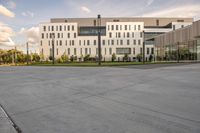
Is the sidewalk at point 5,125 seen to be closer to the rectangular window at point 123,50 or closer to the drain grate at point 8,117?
the drain grate at point 8,117

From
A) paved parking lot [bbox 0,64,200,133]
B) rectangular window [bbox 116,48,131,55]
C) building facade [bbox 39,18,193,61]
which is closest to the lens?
paved parking lot [bbox 0,64,200,133]

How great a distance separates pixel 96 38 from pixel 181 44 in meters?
59.7

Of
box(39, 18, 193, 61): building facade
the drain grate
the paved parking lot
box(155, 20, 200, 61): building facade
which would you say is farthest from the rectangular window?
the drain grate

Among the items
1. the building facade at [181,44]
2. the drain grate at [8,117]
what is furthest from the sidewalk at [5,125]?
the building facade at [181,44]

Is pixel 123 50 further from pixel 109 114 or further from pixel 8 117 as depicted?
pixel 8 117

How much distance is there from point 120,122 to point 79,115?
1148 mm

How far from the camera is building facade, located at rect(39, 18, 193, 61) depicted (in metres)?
105

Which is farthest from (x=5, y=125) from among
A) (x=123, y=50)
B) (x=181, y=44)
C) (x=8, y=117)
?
(x=123, y=50)

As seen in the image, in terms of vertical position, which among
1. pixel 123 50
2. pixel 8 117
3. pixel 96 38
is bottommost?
pixel 8 117

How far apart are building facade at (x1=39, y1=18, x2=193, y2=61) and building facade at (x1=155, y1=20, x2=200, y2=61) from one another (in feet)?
138

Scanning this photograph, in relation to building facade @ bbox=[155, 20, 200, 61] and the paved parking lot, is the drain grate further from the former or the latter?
building facade @ bbox=[155, 20, 200, 61]

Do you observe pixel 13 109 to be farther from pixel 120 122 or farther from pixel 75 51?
pixel 75 51

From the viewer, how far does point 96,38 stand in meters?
106

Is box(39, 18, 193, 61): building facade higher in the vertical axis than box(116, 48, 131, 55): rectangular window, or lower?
higher
